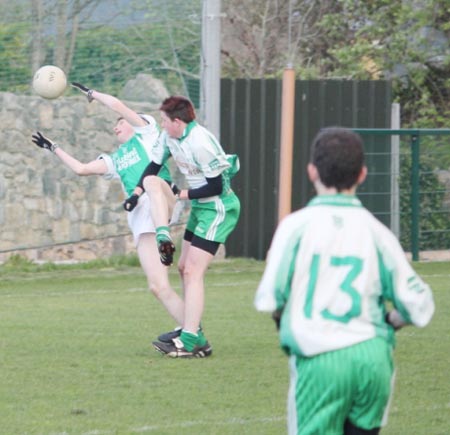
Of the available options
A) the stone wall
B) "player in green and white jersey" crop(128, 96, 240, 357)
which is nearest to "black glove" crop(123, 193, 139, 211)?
"player in green and white jersey" crop(128, 96, 240, 357)

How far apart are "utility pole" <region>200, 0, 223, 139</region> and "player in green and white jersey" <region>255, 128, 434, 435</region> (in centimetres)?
1158

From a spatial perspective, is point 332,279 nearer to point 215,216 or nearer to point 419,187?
point 215,216

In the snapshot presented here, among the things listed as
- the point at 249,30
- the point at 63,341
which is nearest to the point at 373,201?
the point at 249,30

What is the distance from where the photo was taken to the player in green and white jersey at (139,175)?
9781 mm

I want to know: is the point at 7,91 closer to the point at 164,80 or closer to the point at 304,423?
the point at 164,80

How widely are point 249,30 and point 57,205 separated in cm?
683

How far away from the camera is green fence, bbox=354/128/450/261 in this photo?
55.3ft

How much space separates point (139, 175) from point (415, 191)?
7.08 metres

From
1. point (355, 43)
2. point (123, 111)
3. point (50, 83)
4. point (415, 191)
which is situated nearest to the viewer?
point (123, 111)

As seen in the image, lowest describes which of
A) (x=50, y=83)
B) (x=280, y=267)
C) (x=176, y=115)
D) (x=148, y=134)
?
(x=280, y=267)

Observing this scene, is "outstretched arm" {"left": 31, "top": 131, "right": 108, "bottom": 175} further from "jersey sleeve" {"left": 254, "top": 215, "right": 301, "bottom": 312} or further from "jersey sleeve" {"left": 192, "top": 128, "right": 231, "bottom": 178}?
"jersey sleeve" {"left": 254, "top": 215, "right": 301, "bottom": 312}

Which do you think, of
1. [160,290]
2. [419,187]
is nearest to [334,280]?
[160,290]

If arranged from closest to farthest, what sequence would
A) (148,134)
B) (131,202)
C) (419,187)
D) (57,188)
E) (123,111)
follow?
(131,202), (123,111), (148,134), (57,188), (419,187)

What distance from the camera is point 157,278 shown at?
387 inches
